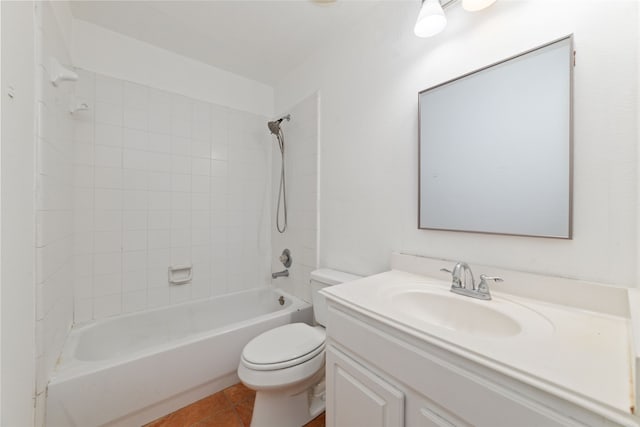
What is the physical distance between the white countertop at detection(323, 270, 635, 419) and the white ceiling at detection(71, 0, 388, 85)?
1.67 meters

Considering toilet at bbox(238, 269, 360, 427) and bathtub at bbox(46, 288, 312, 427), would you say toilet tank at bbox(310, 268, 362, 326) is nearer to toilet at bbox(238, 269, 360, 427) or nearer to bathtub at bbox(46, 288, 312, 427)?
toilet at bbox(238, 269, 360, 427)

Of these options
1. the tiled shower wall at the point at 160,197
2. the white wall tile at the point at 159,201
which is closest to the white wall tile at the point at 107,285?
the tiled shower wall at the point at 160,197

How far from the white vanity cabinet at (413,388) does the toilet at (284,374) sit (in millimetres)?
260

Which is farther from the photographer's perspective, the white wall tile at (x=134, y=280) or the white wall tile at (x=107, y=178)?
the white wall tile at (x=134, y=280)

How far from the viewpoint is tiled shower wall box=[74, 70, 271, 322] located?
1.62 metres

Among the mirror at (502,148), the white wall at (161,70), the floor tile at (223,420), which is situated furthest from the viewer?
the white wall at (161,70)

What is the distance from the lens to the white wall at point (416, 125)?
0.73 metres

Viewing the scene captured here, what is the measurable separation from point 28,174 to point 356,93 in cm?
157

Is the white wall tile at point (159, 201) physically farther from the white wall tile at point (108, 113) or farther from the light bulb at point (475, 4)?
the light bulb at point (475, 4)

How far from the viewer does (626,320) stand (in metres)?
0.68

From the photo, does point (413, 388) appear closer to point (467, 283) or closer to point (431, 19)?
point (467, 283)

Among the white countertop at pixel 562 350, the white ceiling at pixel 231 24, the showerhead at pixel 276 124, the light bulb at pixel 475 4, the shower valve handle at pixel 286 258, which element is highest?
the white ceiling at pixel 231 24

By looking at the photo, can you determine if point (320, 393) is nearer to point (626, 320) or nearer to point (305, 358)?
point (305, 358)

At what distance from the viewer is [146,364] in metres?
1.24
